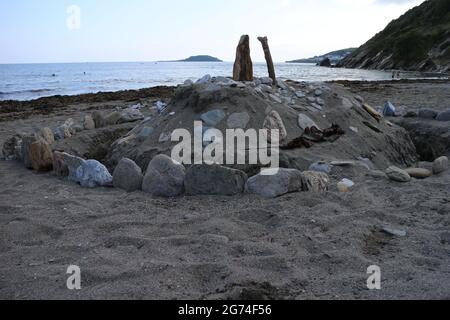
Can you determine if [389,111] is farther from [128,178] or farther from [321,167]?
[128,178]

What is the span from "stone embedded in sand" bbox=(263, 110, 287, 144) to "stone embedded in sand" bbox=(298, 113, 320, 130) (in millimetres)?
356

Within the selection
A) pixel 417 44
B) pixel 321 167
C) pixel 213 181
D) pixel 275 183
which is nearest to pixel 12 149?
pixel 213 181

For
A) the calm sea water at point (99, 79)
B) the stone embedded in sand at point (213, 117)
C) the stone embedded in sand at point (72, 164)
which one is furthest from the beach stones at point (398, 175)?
the calm sea water at point (99, 79)

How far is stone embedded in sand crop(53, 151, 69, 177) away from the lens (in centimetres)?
514

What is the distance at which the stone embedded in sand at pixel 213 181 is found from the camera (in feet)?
13.7

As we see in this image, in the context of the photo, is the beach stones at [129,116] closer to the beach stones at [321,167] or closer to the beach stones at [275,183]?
the beach stones at [321,167]

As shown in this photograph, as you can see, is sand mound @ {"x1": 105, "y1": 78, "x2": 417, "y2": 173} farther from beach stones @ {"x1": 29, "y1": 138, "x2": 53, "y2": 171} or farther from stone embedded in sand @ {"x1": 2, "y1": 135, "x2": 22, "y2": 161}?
stone embedded in sand @ {"x1": 2, "y1": 135, "x2": 22, "y2": 161}

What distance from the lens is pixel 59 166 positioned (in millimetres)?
5188

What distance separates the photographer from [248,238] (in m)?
3.12

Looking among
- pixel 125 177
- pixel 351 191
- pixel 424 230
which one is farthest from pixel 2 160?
pixel 424 230

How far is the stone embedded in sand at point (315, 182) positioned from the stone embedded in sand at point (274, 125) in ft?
3.76

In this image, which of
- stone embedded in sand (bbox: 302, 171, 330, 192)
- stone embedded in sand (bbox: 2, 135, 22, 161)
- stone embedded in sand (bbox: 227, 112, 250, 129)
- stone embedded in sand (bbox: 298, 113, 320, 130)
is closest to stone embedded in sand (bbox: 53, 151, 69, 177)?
stone embedded in sand (bbox: 2, 135, 22, 161)

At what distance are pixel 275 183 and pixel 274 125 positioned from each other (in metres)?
1.54
